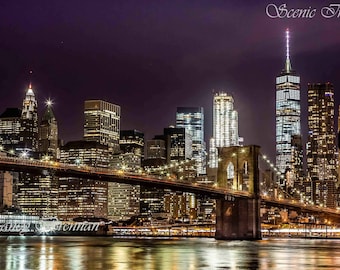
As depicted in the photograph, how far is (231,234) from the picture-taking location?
298 feet

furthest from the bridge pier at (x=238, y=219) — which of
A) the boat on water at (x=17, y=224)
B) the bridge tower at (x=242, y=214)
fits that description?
the boat on water at (x=17, y=224)

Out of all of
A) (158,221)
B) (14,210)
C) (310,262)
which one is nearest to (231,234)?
(310,262)


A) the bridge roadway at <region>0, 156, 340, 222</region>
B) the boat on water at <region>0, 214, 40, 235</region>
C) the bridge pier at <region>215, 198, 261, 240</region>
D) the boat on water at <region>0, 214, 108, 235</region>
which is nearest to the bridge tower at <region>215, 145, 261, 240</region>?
the bridge pier at <region>215, 198, 261, 240</region>

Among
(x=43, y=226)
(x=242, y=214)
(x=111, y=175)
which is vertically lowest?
(x=43, y=226)

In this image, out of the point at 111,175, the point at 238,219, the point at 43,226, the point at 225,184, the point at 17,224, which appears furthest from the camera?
the point at 17,224

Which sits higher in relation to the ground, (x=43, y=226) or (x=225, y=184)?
(x=225, y=184)

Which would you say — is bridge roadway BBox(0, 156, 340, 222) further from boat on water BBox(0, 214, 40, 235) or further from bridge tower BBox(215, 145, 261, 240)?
boat on water BBox(0, 214, 40, 235)

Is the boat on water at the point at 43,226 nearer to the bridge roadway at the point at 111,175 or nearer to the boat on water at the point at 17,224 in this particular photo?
the boat on water at the point at 17,224

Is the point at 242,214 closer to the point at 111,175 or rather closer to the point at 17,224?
the point at 111,175

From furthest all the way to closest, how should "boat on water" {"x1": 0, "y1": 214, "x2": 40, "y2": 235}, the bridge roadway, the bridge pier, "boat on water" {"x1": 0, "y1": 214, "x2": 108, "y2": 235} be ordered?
"boat on water" {"x1": 0, "y1": 214, "x2": 40, "y2": 235}, "boat on water" {"x1": 0, "y1": 214, "x2": 108, "y2": 235}, the bridge pier, the bridge roadway

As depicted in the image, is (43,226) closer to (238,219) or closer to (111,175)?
(238,219)

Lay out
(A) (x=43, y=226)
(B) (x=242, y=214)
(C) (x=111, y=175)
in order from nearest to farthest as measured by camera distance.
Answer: (C) (x=111, y=175), (B) (x=242, y=214), (A) (x=43, y=226)

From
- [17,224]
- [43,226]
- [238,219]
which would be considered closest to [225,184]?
[238,219]

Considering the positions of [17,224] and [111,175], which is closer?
[111,175]
